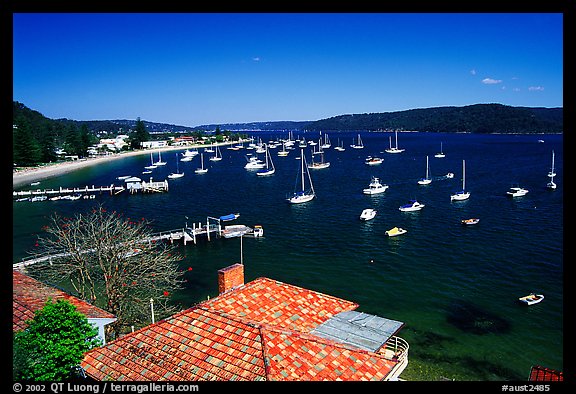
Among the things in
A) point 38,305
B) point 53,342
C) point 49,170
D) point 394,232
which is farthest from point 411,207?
point 49,170

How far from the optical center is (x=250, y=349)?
10.8 metres

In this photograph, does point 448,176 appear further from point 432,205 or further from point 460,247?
point 460,247

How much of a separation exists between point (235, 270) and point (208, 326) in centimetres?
444

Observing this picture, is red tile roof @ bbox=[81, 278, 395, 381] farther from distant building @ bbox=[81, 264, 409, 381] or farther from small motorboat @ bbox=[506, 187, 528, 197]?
small motorboat @ bbox=[506, 187, 528, 197]

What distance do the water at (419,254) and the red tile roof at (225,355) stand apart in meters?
11.5

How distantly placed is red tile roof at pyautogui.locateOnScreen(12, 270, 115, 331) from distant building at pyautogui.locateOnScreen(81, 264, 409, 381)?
4.69 m

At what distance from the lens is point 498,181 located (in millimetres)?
79125

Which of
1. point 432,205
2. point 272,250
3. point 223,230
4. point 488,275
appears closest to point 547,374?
point 488,275

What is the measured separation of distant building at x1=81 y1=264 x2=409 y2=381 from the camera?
10359mm

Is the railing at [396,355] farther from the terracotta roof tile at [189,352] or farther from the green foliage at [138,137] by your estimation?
the green foliage at [138,137]

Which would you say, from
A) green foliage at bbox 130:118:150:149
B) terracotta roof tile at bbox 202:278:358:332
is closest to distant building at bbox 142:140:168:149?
green foliage at bbox 130:118:150:149

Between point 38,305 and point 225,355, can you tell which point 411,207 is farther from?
point 225,355

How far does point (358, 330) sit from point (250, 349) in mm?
3895
